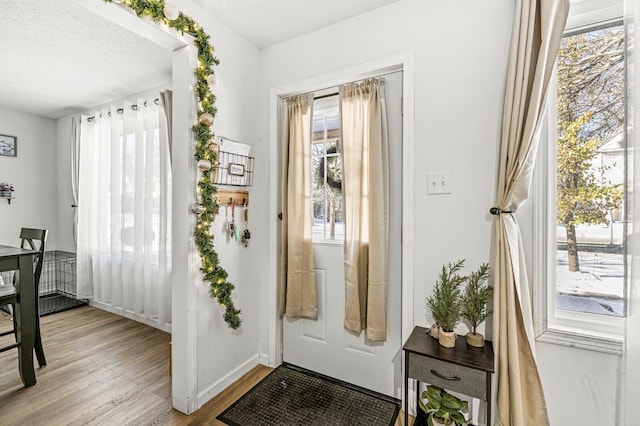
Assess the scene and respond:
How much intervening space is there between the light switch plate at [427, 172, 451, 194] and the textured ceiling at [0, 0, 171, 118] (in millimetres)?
1870

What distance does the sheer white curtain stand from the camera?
2908 millimetres

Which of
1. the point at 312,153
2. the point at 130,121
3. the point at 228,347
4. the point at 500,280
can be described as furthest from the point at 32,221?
the point at 500,280

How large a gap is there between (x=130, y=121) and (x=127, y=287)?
179 centimetres

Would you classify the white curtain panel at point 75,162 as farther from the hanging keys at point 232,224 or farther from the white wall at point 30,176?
the hanging keys at point 232,224

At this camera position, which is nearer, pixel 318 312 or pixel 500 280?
pixel 500 280

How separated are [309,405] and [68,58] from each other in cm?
329

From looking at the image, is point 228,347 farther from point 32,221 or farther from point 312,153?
point 32,221

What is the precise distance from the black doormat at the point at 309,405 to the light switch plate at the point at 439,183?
1.36 meters

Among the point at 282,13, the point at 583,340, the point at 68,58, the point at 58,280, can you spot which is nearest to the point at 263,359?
the point at 583,340

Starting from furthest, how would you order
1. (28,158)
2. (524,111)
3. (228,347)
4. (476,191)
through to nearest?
(28,158), (228,347), (476,191), (524,111)

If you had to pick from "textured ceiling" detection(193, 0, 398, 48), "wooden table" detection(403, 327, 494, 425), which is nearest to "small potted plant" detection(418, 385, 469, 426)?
"wooden table" detection(403, 327, 494, 425)

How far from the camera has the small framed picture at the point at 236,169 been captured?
2.03 metres

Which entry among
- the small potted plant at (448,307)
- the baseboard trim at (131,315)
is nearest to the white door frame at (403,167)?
the small potted plant at (448,307)

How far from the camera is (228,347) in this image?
A: 2.09 metres
